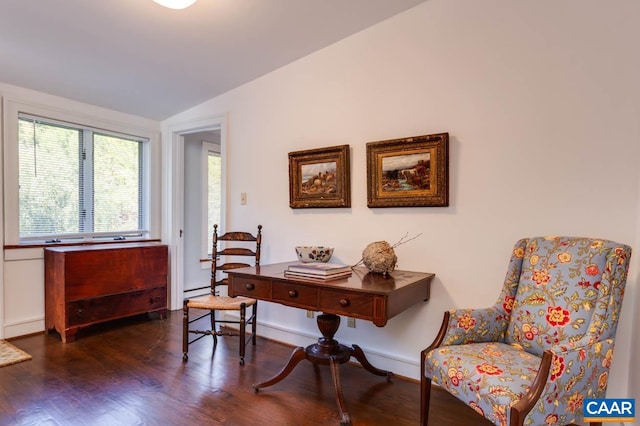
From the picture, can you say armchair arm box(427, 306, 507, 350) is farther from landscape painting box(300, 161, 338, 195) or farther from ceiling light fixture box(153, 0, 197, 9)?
ceiling light fixture box(153, 0, 197, 9)

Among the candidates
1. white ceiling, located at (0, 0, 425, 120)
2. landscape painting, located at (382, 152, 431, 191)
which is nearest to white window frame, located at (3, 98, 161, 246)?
white ceiling, located at (0, 0, 425, 120)

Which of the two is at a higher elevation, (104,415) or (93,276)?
(93,276)

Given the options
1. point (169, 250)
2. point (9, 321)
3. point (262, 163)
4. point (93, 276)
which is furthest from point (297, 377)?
point (9, 321)

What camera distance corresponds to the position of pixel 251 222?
3.23 meters

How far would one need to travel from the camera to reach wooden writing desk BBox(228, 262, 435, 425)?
1.75 meters

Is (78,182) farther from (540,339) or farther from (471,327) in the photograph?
(540,339)

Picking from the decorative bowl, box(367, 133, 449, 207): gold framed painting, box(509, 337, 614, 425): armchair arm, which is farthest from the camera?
the decorative bowl

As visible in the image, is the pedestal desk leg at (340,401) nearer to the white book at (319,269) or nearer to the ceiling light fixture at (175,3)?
the white book at (319,269)

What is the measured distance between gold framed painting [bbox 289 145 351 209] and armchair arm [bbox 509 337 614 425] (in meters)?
1.61

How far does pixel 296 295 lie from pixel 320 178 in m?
1.07

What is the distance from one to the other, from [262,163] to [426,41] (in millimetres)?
1609

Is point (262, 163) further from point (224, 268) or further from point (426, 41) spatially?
point (426, 41)

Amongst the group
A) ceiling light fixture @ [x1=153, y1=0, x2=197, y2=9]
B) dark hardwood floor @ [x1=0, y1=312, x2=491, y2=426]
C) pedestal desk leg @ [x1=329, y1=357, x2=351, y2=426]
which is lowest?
dark hardwood floor @ [x1=0, y1=312, x2=491, y2=426]

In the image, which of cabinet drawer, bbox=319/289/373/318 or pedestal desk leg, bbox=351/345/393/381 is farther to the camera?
pedestal desk leg, bbox=351/345/393/381
